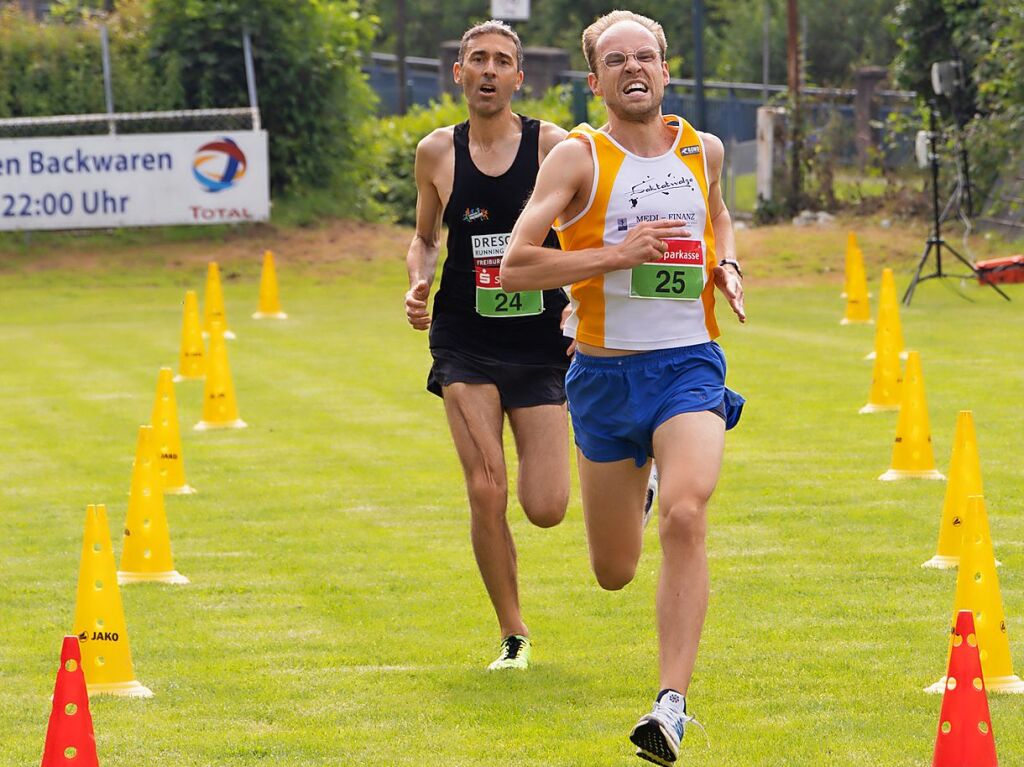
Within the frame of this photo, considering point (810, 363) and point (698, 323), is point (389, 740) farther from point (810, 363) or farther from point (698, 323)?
point (810, 363)

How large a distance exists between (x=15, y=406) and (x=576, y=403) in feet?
33.9

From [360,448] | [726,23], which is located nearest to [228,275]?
[360,448]

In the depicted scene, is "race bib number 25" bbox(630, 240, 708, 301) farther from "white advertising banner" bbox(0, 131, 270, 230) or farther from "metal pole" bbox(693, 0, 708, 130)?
"metal pole" bbox(693, 0, 708, 130)

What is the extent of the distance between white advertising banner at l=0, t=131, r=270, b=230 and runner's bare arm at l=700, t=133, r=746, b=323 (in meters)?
22.4

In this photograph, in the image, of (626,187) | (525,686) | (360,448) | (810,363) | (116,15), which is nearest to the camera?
(626,187)

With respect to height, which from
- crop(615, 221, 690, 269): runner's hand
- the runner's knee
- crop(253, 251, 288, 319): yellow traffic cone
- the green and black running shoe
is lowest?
crop(253, 251, 288, 319): yellow traffic cone

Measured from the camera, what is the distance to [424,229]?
7406mm

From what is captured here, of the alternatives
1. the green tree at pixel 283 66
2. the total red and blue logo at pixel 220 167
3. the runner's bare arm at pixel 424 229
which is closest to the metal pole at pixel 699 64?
the green tree at pixel 283 66

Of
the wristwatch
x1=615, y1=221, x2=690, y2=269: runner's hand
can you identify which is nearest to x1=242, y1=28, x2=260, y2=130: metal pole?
the wristwatch

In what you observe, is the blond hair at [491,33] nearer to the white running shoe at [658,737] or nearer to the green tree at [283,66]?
the white running shoe at [658,737]

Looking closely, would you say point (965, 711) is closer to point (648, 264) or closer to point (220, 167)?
point (648, 264)

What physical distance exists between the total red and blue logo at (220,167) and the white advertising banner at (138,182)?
15 millimetres

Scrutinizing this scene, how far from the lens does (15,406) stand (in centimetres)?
1570

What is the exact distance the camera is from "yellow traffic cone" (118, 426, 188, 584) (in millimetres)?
8695
